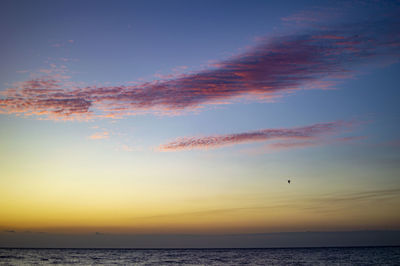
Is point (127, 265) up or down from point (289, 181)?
down

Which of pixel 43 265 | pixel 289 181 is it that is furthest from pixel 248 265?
pixel 43 265

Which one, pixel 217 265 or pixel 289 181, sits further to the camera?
pixel 217 265

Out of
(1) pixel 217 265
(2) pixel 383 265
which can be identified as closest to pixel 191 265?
(1) pixel 217 265

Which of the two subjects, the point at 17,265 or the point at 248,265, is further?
the point at 248,265

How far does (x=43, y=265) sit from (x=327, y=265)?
5857 centimetres

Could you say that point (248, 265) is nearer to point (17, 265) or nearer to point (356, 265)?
point (356, 265)

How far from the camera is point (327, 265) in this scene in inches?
2810

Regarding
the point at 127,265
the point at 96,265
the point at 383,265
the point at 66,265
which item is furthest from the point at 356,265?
the point at 66,265

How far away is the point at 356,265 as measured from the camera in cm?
7212

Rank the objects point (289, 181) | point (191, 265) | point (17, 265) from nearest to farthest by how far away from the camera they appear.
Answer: point (289, 181), point (17, 265), point (191, 265)

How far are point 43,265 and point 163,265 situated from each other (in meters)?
24.2

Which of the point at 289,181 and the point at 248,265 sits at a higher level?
the point at 289,181

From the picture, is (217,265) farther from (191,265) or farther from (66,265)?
(66,265)

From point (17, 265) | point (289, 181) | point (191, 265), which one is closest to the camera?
point (289, 181)
